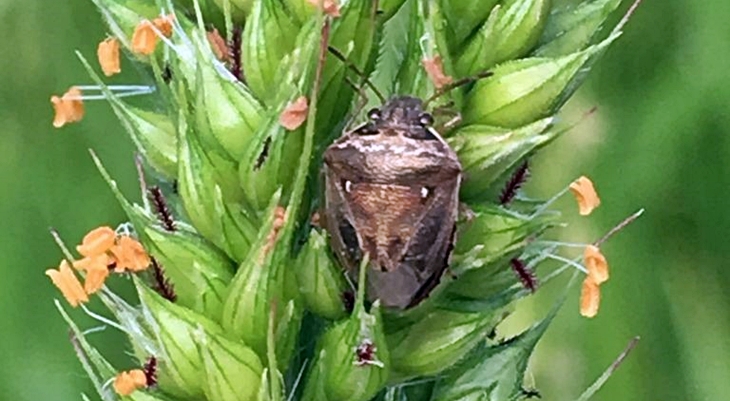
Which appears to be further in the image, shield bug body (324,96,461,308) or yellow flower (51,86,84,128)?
yellow flower (51,86,84,128)

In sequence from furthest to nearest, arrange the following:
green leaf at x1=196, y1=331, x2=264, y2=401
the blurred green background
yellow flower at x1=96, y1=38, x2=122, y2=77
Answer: the blurred green background, yellow flower at x1=96, y1=38, x2=122, y2=77, green leaf at x1=196, y1=331, x2=264, y2=401

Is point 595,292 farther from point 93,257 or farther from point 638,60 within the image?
point 638,60

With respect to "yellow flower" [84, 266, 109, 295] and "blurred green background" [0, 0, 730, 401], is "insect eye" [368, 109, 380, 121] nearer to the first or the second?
"yellow flower" [84, 266, 109, 295]

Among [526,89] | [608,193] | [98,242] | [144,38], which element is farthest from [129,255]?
[608,193]

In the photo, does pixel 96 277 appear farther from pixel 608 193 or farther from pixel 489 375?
pixel 608 193

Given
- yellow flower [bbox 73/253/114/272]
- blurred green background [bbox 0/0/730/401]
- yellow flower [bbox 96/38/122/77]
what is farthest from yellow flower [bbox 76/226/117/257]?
blurred green background [bbox 0/0/730/401]

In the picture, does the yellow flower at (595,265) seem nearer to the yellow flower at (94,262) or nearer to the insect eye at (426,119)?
the insect eye at (426,119)

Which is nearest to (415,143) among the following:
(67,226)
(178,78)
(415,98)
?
(415,98)
